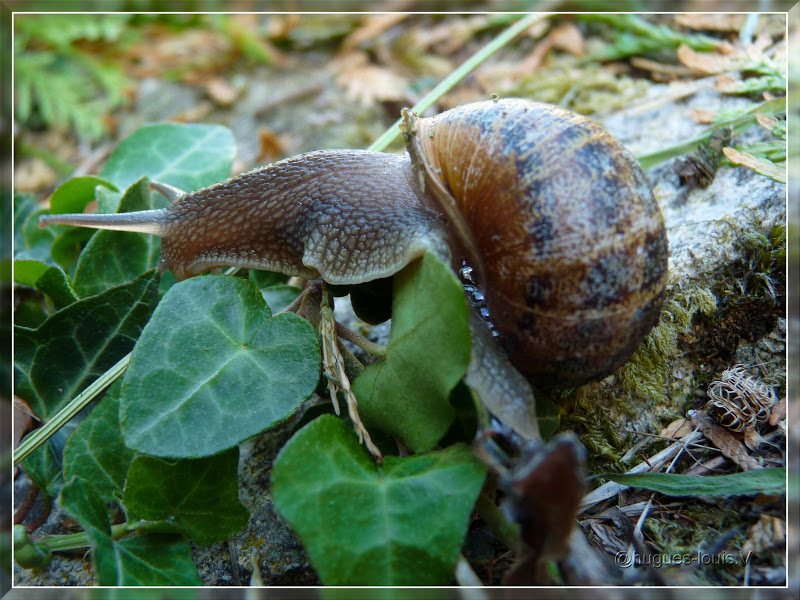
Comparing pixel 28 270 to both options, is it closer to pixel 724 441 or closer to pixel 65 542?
pixel 65 542

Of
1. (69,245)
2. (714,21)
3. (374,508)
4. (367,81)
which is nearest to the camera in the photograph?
(374,508)

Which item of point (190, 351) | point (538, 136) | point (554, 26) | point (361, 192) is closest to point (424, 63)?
point (554, 26)

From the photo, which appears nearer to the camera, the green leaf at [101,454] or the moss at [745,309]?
the green leaf at [101,454]

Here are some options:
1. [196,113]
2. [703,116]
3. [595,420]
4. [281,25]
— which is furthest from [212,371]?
[281,25]

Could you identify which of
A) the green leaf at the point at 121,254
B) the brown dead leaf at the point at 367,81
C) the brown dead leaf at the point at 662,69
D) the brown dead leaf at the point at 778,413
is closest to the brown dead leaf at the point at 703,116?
the brown dead leaf at the point at 662,69

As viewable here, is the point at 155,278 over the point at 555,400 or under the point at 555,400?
over

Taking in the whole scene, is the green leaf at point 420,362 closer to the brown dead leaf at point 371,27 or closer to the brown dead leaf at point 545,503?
the brown dead leaf at point 545,503

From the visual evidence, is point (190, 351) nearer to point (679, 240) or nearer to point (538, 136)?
point (538, 136)
